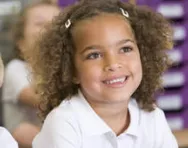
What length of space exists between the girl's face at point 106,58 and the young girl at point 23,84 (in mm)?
426

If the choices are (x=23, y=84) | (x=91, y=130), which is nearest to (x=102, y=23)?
(x=91, y=130)

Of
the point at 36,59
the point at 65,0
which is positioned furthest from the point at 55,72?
the point at 65,0

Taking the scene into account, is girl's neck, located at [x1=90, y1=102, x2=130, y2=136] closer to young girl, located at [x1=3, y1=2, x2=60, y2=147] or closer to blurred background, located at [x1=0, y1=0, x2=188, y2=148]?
young girl, located at [x1=3, y1=2, x2=60, y2=147]

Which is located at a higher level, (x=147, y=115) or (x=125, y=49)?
(x=125, y=49)

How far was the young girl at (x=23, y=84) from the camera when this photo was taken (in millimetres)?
1373

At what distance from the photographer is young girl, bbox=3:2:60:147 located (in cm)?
137

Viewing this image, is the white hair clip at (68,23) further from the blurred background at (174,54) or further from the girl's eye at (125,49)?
the blurred background at (174,54)

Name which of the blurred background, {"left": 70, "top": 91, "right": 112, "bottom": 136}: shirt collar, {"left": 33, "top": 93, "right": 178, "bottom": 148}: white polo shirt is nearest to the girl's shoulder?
{"left": 33, "top": 93, "right": 178, "bottom": 148}: white polo shirt

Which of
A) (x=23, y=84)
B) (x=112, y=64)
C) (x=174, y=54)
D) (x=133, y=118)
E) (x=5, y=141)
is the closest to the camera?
(x=5, y=141)

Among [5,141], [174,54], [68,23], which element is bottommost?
[174,54]

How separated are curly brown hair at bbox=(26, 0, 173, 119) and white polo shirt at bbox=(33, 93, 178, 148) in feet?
0.12

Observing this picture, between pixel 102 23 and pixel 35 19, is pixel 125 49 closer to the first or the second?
pixel 102 23

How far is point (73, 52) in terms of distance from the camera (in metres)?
0.98

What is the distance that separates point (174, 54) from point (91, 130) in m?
0.71
